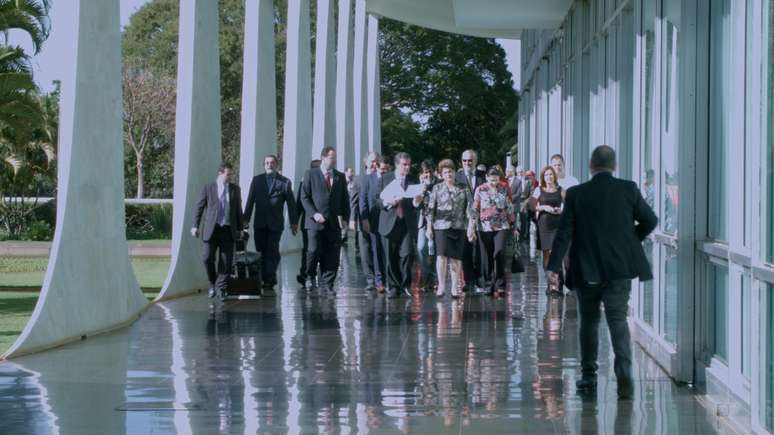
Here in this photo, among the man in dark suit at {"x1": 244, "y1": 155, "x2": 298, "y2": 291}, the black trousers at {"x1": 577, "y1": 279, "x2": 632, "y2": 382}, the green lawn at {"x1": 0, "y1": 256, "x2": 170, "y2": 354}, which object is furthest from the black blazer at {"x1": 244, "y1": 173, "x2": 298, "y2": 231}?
the black trousers at {"x1": 577, "y1": 279, "x2": 632, "y2": 382}

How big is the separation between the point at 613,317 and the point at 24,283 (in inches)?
625

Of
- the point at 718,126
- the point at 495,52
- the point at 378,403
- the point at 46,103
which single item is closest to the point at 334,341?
the point at 378,403

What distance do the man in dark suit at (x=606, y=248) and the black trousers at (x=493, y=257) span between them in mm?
7533

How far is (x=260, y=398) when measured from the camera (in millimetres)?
9539

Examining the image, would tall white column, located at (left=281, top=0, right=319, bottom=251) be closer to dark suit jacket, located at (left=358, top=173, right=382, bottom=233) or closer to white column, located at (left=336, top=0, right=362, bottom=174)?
white column, located at (left=336, top=0, right=362, bottom=174)

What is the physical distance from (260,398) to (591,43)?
13.0 m

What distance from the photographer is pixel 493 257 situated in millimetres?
17734

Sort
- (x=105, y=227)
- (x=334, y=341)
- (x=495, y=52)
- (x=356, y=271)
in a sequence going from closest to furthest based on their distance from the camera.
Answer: (x=334, y=341)
(x=105, y=227)
(x=356, y=271)
(x=495, y=52)

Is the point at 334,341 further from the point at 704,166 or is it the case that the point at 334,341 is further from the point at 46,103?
the point at 46,103

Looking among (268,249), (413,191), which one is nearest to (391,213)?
(413,191)

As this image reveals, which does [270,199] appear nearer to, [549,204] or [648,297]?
[549,204]

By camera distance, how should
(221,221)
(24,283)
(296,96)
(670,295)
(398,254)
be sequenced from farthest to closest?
(296,96), (24,283), (398,254), (221,221), (670,295)

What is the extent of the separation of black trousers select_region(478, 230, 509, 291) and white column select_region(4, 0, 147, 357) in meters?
4.96

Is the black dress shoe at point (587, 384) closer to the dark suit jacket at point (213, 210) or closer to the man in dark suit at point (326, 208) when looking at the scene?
the dark suit jacket at point (213, 210)
